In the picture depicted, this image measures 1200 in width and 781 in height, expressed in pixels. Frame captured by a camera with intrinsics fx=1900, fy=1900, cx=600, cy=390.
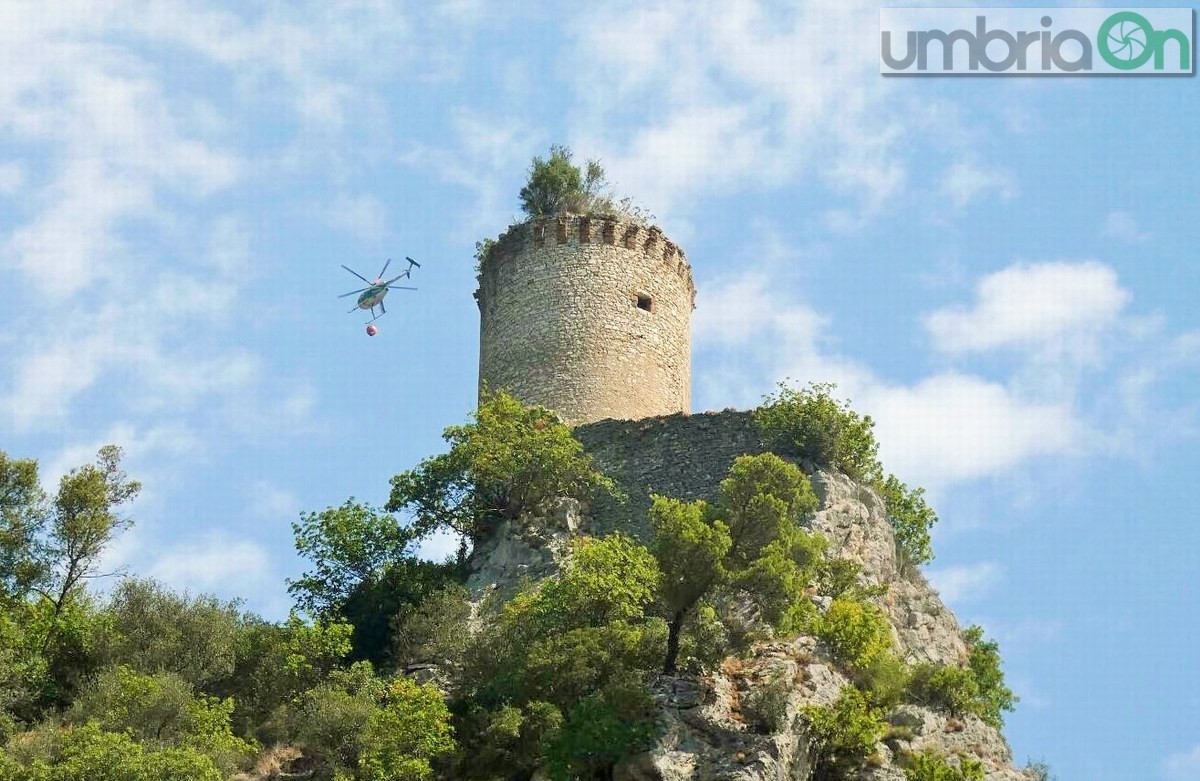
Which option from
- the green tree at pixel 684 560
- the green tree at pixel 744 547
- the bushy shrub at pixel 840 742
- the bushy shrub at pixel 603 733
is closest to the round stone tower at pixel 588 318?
the green tree at pixel 744 547

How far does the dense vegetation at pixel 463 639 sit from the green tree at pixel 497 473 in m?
0.04

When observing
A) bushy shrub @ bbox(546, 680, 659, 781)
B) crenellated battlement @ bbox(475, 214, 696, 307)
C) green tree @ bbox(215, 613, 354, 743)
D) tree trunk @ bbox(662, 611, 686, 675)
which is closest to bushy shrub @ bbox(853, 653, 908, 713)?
tree trunk @ bbox(662, 611, 686, 675)

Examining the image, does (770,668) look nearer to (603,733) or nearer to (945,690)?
(945,690)

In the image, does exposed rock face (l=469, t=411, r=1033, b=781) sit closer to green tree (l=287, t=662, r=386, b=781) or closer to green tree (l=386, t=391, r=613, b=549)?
green tree (l=386, t=391, r=613, b=549)

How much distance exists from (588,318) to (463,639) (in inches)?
297

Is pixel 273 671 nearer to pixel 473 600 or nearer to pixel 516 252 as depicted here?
pixel 473 600

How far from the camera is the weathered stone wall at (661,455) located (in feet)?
102

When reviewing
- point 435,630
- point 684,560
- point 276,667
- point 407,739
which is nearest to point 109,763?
point 407,739

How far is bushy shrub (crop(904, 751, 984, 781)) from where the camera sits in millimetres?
23797

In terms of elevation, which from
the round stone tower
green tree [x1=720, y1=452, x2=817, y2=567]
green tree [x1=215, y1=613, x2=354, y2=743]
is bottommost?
green tree [x1=215, y1=613, x2=354, y2=743]

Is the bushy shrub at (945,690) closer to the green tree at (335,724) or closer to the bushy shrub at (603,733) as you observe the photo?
the bushy shrub at (603,733)

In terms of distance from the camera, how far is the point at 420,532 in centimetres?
3191

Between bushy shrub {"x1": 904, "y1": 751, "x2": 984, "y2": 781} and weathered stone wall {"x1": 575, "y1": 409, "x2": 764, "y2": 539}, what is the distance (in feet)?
22.9

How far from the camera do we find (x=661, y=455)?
3173cm
